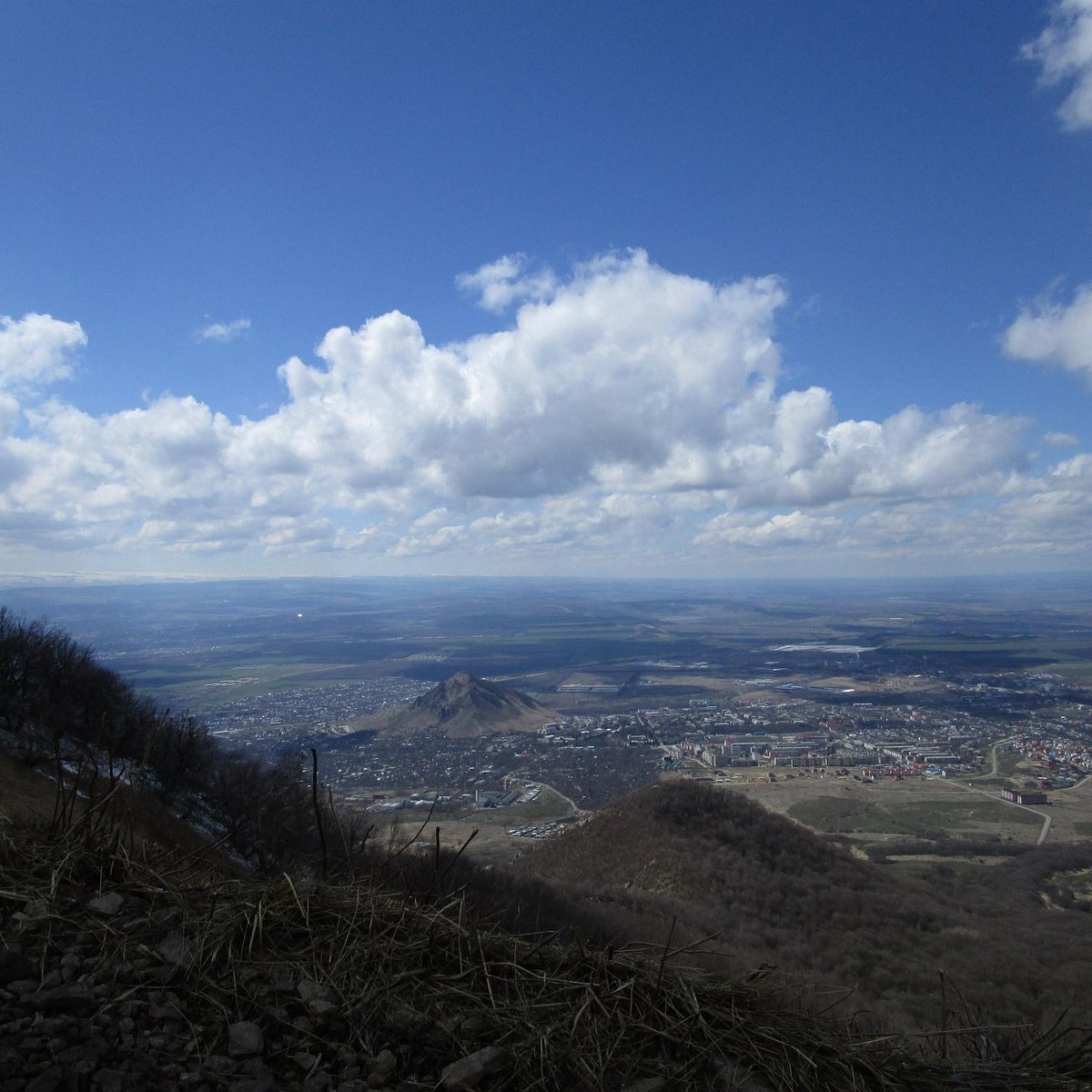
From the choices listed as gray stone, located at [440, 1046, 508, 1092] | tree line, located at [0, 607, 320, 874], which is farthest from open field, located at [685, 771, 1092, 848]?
gray stone, located at [440, 1046, 508, 1092]

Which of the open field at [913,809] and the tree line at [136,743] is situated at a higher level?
the tree line at [136,743]

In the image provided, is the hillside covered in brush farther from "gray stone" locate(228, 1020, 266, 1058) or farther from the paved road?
"gray stone" locate(228, 1020, 266, 1058)

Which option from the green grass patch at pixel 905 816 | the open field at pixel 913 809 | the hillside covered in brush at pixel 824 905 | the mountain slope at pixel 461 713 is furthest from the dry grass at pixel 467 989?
the mountain slope at pixel 461 713

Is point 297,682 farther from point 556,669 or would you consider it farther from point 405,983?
point 405,983

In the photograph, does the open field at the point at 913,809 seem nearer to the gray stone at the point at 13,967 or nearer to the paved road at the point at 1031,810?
the paved road at the point at 1031,810

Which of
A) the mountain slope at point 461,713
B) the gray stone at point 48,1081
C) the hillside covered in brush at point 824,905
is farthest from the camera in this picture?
the mountain slope at point 461,713

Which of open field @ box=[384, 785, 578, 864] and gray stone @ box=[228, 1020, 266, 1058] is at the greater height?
gray stone @ box=[228, 1020, 266, 1058]

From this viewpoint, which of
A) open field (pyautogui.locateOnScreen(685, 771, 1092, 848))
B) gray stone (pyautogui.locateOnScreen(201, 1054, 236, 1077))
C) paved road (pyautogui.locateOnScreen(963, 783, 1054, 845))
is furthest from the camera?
open field (pyautogui.locateOnScreen(685, 771, 1092, 848))
